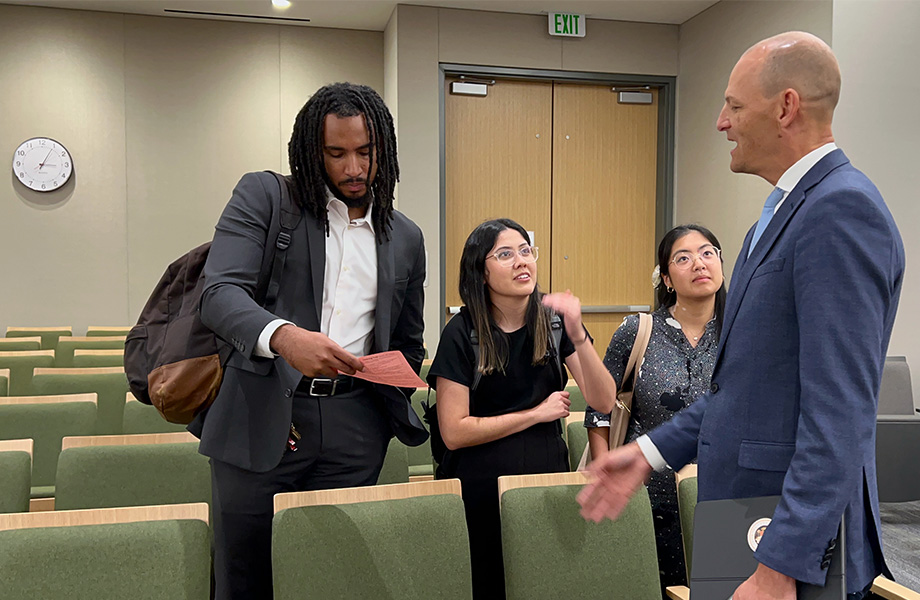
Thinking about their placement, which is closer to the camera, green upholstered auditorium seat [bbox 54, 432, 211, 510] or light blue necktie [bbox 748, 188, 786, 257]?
light blue necktie [bbox 748, 188, 786, 257]

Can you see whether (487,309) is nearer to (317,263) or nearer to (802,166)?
(317,263)

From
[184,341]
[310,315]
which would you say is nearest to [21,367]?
[184,341]

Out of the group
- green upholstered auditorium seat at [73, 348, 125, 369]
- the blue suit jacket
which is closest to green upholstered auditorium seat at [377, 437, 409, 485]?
the blue suit jacket

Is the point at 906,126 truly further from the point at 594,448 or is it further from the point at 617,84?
the point at 594,448

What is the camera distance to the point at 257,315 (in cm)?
161

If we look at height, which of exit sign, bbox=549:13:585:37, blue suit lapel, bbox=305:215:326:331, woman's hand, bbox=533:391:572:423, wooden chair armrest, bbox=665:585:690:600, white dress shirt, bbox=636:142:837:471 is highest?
exit sign, bbox=549:13:585:37

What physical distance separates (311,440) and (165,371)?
37 centimetres

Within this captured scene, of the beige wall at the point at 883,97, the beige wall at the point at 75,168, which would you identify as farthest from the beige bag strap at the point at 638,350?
the beige wall at the point at 75,168

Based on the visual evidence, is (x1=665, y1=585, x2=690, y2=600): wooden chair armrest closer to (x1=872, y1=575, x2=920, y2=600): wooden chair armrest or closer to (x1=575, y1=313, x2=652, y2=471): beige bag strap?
(x1=872, y1=575, x2=920, y2=600): wooden chair armrest

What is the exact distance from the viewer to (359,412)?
Result: 1.89 m

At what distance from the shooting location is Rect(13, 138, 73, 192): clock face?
21.4 ft

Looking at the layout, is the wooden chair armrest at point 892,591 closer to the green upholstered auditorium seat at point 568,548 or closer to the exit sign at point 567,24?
the green upholstered auditorium seat at point 568,548

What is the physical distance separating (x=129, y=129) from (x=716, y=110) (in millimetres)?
4914

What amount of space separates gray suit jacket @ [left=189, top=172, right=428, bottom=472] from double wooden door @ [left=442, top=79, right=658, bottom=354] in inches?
174
